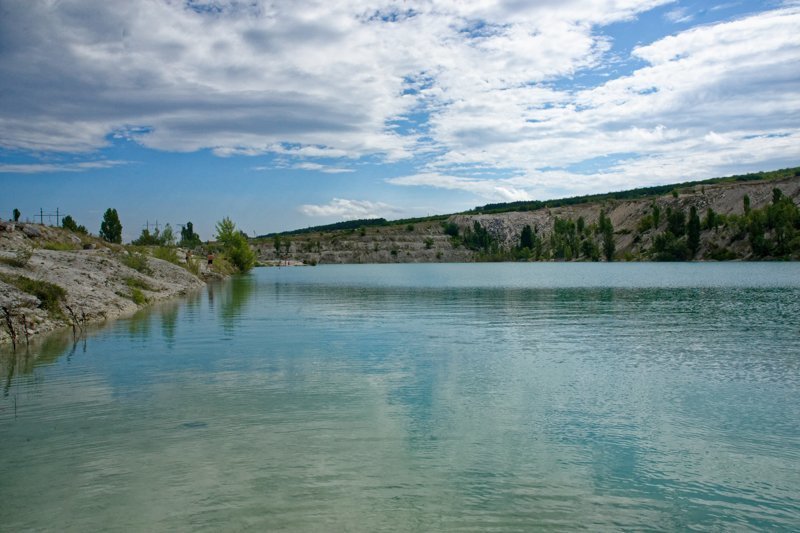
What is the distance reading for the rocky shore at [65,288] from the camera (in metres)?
28.4

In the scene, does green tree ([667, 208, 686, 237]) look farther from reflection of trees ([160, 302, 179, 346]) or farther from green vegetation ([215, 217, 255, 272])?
reflection of trees ([160, 302, 179, 346])

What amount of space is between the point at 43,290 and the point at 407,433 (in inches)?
997

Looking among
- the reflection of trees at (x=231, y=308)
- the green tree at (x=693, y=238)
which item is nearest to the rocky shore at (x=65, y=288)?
the reflection of trees at (x=231, y=308)

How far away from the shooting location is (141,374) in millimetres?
20656

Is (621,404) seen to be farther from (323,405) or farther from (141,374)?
(141,374)

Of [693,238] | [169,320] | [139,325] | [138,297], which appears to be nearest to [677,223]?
[693,238]

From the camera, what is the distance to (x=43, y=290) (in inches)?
1231

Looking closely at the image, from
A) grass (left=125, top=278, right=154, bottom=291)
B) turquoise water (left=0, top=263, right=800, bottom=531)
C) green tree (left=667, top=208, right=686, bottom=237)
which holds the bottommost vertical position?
turquoise water (left=0, top=263, right=800, bottom=531)

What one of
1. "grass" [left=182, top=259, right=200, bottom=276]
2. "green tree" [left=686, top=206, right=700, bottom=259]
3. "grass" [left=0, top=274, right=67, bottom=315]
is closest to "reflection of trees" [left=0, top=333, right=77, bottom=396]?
"grass" [left=0, top=274, right=67, bottom=315]

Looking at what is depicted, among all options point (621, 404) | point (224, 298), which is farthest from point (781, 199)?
point (621, 404)

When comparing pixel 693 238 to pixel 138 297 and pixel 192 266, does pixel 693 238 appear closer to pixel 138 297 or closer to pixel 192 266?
pixel 192 266

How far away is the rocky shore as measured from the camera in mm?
28438

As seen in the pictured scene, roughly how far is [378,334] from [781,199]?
158m

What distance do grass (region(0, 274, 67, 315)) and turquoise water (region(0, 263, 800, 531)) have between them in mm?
4725
